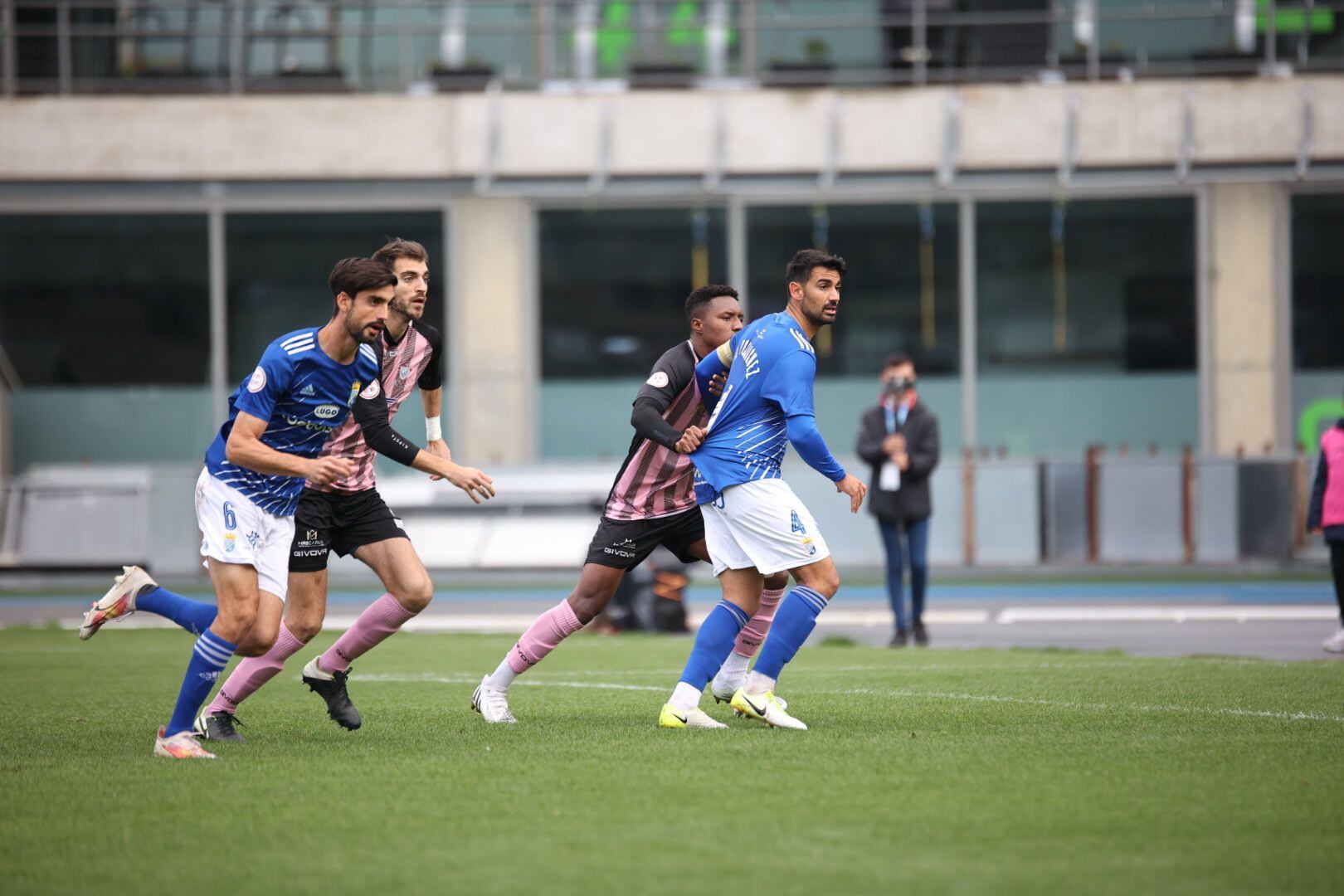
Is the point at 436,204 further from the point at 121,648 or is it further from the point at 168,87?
the point at 121,648

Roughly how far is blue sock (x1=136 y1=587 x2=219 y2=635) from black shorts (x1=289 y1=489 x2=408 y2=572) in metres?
0.42

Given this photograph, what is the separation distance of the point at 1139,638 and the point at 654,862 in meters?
9.43

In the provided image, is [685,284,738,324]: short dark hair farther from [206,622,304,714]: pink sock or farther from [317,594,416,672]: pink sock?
[206,622,304,714]: pink sock

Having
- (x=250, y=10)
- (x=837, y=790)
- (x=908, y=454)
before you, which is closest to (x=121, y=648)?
(x=908, y=454)

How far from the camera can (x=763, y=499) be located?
7.42m

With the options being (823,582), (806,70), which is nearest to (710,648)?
(823,582)

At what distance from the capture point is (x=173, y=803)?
5.74 meters

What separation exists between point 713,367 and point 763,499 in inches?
29.8

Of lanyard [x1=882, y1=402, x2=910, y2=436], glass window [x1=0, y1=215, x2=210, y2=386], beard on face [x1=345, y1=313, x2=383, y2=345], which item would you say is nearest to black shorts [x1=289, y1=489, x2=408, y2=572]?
beard on face [x1=345, y1=313, x2=383, y2=345]

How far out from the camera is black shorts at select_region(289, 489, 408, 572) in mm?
7570

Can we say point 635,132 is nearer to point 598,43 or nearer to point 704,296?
point 598,43

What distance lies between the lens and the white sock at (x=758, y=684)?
7543 mm

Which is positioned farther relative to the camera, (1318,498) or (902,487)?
(902,487)

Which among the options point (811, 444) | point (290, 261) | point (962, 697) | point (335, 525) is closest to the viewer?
point (811, 444)
